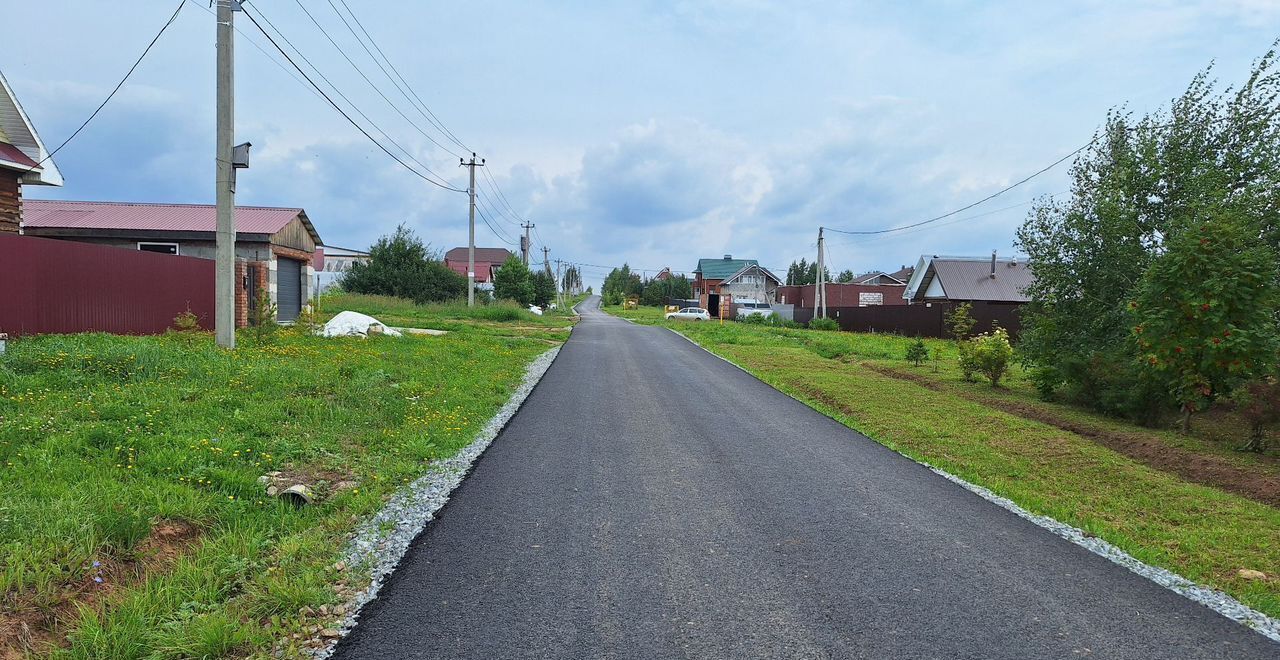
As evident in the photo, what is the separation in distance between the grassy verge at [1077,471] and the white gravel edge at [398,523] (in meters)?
5.03

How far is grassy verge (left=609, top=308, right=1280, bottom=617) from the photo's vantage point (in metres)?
5.05

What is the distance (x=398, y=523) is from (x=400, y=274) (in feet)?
134

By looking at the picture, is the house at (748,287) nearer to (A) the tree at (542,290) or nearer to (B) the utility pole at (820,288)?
(A) the tree at (542,290)

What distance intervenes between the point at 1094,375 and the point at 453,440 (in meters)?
10.9

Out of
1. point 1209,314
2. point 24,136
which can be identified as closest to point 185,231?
point 24,136

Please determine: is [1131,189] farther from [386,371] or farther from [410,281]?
[410,281]

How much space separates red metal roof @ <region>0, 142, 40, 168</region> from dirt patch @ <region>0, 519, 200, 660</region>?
45.4 ft

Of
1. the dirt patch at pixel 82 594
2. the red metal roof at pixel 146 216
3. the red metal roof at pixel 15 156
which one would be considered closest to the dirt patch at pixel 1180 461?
the dirt patch at pixel 82 594

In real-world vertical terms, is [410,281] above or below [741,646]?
above

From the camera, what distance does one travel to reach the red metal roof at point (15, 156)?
549 inches

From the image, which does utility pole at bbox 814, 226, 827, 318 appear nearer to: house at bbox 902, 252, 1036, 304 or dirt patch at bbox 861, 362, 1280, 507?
house at bbox 902, 252, 1036, 304

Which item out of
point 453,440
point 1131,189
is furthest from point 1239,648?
point 1131,189

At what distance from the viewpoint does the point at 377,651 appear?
3.35 meters

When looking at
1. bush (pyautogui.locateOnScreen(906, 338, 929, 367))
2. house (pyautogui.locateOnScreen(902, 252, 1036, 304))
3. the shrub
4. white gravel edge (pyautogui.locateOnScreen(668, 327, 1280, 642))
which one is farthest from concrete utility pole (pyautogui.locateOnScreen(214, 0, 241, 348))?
house (pyautogui.locateOnScreen(902, 252, 1036, 304))
